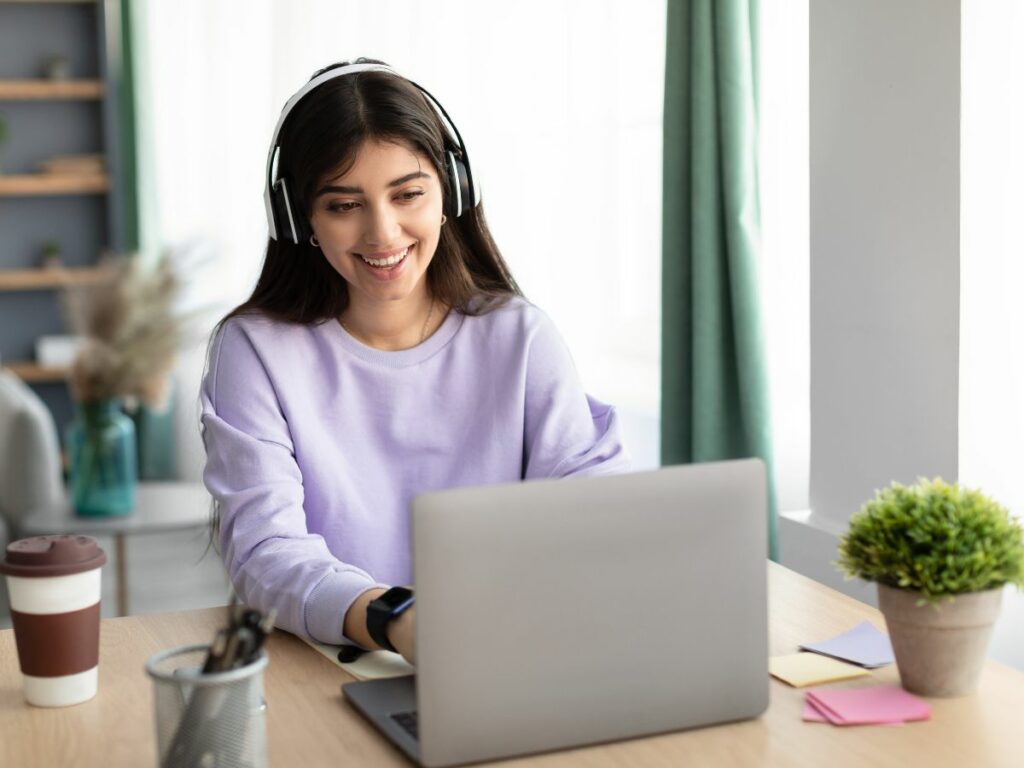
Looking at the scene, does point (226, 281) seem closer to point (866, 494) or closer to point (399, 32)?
point (399, 32)

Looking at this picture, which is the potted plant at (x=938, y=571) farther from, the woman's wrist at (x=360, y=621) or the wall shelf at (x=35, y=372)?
the wall shelf at (x=35, y=372)

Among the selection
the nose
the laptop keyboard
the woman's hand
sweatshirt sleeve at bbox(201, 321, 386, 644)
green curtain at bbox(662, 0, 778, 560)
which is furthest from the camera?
green curtain at bbox(662, 0, 778, 560)

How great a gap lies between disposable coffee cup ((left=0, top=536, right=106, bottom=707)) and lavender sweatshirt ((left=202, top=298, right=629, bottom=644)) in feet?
1.00

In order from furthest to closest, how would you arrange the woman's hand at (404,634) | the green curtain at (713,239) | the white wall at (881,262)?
the green curtain at (713,239), the white wall at (881,262), the woman's hand at (404,634)

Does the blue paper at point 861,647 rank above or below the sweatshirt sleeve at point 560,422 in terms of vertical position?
below

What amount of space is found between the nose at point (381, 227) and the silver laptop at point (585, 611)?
611mm

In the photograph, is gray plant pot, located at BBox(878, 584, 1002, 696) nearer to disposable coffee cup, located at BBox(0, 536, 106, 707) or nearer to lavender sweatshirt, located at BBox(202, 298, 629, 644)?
lavender sweatshirt, located at BBox(202, 298, 629, 644)

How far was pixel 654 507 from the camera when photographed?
41.0 inches

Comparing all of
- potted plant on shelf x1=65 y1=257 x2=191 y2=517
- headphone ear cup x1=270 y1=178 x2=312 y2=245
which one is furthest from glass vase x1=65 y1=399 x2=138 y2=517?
headphone ear cup x1=270 y1=178 x2=312 y2=245

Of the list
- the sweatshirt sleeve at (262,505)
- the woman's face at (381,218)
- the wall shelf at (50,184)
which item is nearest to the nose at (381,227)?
the woman's face at (381,218)

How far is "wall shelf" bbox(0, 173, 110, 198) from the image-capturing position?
5.25 metres

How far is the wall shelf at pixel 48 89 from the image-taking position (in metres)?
5.21

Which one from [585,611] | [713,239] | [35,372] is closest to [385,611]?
[585,611]

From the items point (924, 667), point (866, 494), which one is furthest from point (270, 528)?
point (866, 494)
